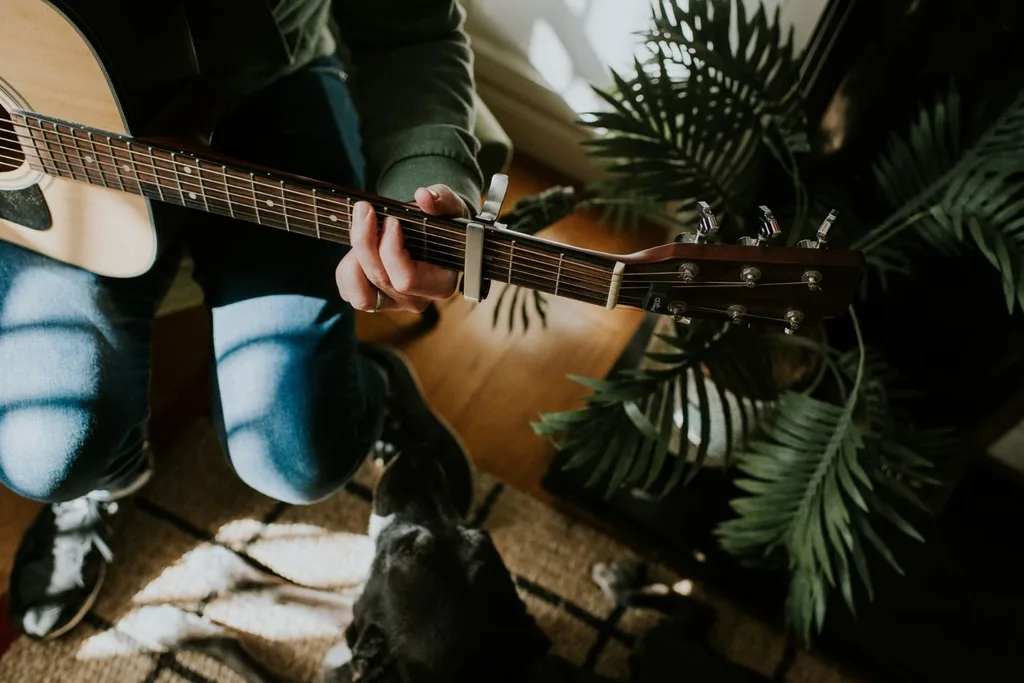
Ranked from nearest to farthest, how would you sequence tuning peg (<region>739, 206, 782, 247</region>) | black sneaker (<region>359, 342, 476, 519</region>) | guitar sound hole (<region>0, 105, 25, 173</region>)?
1. tuning peg (<region>739, 206, 782, 247</region>)
2. guitar sound hole (<region>0, 105, 25, 173</region>)
3. black sneaker (<region>359, 342, 476, 519</region>)

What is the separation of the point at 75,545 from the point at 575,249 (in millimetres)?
886

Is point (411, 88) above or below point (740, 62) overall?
below

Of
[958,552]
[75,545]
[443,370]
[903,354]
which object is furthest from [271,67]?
[958,552]

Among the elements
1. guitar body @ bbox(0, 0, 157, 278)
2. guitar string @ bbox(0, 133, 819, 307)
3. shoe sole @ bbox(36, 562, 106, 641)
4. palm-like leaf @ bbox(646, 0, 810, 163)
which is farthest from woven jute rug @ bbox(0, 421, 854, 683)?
palm-like leaf @ bbox(646, 0, 810, 163)

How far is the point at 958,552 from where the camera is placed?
1.19 m

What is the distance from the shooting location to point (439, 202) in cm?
69

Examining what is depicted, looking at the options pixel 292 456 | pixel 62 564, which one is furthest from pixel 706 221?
pixel 62 564

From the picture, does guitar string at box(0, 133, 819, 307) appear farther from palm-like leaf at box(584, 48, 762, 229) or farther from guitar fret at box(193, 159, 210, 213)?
palm-like leaf at box(584, 48, 762, 229)

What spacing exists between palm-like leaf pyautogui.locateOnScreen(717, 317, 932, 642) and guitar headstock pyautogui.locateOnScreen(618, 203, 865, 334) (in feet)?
0.67

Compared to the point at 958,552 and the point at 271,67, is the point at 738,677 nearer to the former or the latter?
the point at 958,552

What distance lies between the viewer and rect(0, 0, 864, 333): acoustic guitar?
0.65 m

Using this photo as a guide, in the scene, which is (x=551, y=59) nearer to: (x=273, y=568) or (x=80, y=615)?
(x=273, y=568)

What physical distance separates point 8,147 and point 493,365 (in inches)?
31.1

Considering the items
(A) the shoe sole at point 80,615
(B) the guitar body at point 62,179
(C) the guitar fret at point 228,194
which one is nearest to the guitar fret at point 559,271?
(C) the guitar fret at point 228,194
